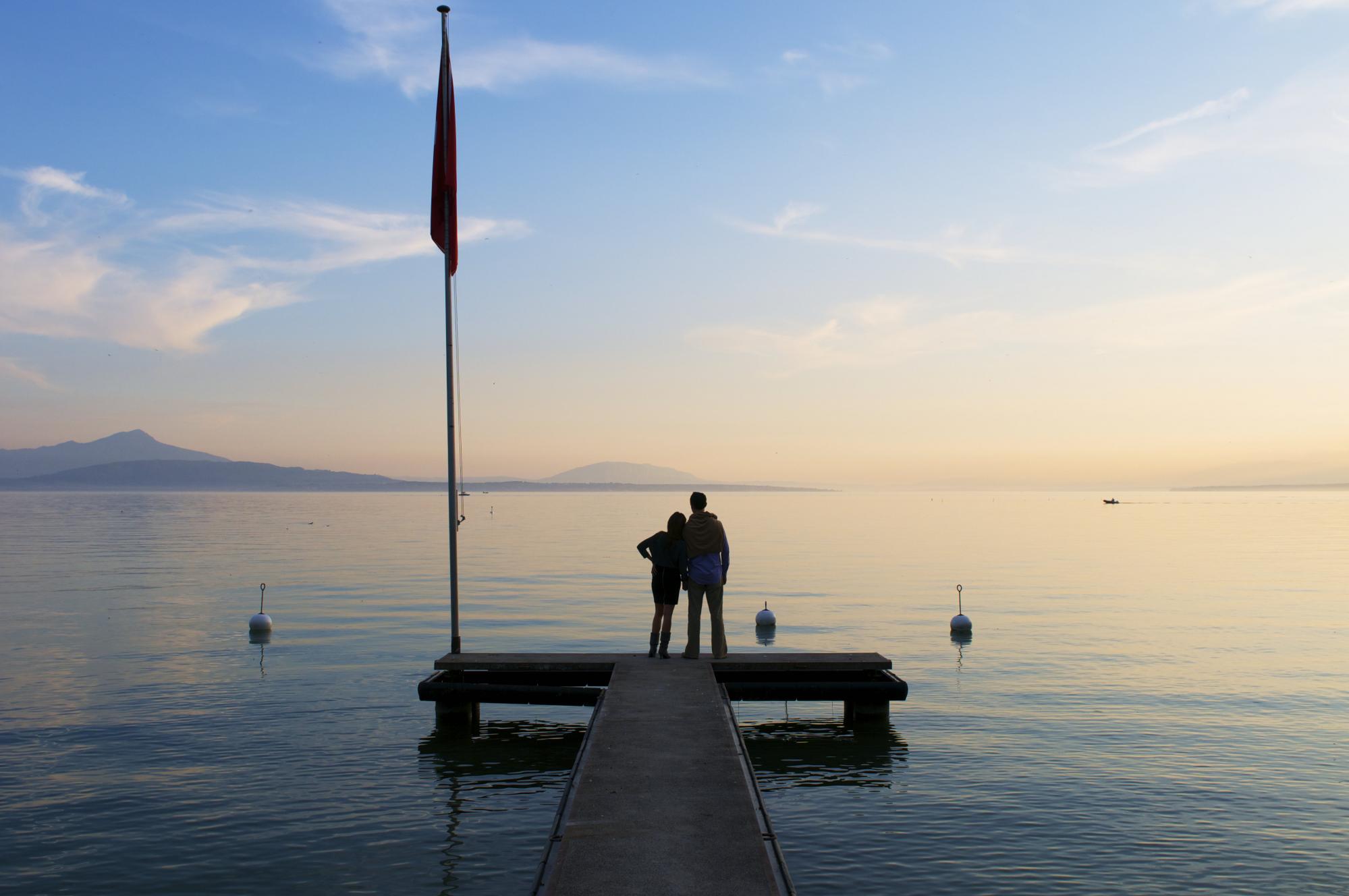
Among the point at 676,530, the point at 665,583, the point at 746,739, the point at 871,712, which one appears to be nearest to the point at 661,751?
the point at 665,583

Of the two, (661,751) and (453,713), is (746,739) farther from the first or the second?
(661,751)

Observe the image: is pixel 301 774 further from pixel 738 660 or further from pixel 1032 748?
pixel 1032 748

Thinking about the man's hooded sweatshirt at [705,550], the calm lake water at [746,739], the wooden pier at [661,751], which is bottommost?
the calm lake water at [746,739]

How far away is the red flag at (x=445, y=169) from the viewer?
16766 millimetres

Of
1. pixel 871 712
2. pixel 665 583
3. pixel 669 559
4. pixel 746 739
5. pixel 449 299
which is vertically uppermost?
pixel 449 299

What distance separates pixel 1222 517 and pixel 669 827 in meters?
140

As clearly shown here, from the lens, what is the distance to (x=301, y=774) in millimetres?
14016

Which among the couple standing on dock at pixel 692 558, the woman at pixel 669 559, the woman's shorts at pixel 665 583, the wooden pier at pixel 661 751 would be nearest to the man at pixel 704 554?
the couple standing on dock at pixel 692 558

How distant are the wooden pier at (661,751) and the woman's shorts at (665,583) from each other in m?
1.12

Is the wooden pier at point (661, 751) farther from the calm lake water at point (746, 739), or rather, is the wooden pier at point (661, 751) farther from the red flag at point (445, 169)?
the red flag at point (445, 169)

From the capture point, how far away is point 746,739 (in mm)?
16516

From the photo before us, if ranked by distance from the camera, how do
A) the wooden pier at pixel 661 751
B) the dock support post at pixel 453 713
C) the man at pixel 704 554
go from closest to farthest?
the wooden pier at pixel 661 751, the man at pixel 704 554, the dock support post at pixel 453 713

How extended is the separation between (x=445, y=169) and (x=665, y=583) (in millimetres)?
7575

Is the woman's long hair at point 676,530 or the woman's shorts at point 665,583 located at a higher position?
the woman's long hair at point 676,530
